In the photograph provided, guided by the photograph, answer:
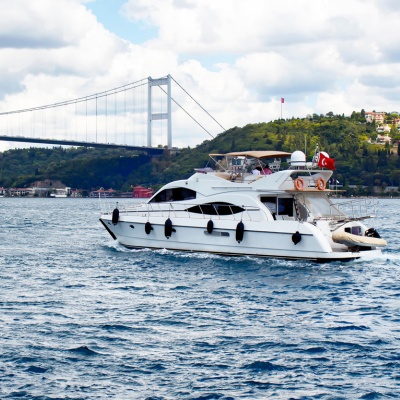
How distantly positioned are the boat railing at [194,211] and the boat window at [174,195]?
1.08 ft

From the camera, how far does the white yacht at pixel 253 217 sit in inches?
979

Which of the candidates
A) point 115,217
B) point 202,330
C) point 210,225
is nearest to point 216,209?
point 210,225

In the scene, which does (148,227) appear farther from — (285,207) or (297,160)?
(297,160)

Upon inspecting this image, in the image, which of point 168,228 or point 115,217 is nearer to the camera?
point 168,228

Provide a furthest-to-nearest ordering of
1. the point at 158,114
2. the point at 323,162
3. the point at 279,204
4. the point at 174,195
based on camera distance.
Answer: the point at 158,114
the point at 174,195
the point at 323,162
the point at 279,204

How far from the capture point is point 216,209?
27.4 m

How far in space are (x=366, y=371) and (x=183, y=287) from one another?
8553 millimetres

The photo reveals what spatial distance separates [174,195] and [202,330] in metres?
14.0

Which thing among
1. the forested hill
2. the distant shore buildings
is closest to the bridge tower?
the forested hill

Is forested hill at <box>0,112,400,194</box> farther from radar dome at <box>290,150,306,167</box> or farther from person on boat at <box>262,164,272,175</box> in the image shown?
radar dome at <box>290,150,306,167</box>

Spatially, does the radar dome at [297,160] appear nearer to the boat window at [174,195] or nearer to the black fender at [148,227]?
the boat window at [174,195]

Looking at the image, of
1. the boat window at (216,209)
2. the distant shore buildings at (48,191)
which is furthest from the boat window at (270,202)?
the distant shore buildings at (48,191)

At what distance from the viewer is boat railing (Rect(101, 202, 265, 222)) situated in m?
26.5

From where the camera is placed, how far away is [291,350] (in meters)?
14.2
